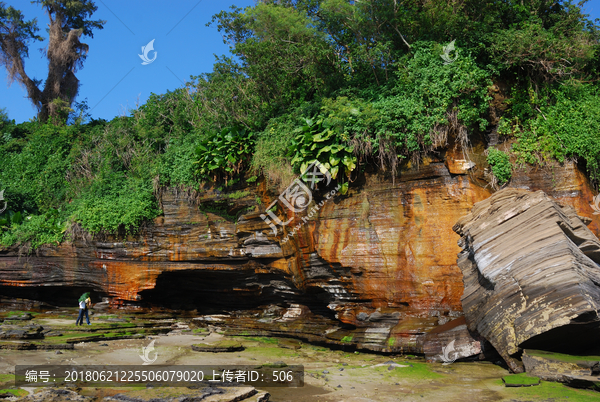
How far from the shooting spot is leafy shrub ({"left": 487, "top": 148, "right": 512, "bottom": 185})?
8844 millimetres

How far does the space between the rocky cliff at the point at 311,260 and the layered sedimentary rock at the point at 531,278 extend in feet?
5.16

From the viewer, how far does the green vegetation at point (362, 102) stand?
898cm

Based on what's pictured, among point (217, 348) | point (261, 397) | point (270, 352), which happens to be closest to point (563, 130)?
point (270, 352)

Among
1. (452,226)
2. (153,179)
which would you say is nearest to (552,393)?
(452,226)

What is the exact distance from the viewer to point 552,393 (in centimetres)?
488

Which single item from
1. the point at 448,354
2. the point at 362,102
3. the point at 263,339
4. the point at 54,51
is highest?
the point at 54,51

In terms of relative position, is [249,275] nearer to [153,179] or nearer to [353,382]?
[153,179]

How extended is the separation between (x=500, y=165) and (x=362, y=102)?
3306mm

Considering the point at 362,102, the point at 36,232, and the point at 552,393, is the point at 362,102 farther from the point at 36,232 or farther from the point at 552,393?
the point at 36,232

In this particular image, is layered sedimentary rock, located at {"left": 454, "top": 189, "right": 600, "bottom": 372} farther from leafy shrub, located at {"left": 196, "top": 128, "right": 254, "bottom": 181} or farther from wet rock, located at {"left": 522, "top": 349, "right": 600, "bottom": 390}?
leafy shrub, located at {"left": 196, "top": 128, "right": 254, "bottom": 181}

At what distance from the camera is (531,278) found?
5.80 metres

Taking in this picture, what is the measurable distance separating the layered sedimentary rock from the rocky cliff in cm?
157

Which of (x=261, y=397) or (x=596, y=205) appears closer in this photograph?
(x=261, y=397)

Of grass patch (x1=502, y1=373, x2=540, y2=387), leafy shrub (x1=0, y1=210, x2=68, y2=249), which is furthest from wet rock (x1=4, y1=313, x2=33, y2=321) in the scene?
grass patch (x1=502, y1=373, x2=540, y2=387)
